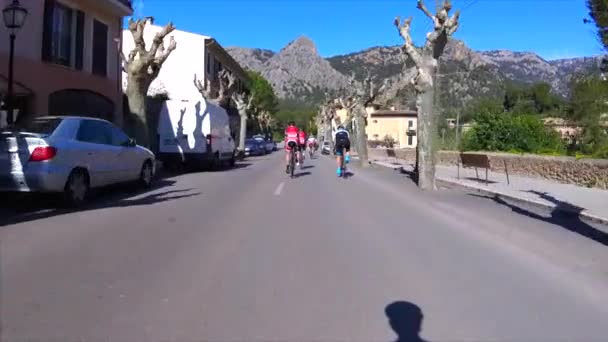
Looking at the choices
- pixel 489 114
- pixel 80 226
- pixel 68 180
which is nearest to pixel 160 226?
pixel 80 226

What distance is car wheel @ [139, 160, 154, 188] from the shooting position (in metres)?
15.1

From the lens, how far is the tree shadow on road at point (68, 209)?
33.9 feet

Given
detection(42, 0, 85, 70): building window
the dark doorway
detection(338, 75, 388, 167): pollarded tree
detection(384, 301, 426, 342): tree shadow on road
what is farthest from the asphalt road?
detection(338, 75, 388, 167): pollarded tree

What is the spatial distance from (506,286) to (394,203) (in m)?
7.34

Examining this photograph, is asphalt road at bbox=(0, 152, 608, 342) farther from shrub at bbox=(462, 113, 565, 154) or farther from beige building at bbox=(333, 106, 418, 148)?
beige building at bbox=(333, 106, 418, 148)

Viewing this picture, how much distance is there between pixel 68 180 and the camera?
11.0m

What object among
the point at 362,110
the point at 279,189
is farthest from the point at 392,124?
the point at 279,189

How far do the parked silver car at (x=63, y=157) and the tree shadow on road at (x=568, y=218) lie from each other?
8525mm

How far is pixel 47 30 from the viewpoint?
65.5ft

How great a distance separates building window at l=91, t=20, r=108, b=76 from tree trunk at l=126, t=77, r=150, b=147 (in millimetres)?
3542

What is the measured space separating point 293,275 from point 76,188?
6428mm

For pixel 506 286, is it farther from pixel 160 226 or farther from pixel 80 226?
pixel 80 226

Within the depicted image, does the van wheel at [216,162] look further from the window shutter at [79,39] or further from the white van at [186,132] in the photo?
the window shutter at [79,39]

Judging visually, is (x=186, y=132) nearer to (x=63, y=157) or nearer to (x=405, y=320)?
(x=63, y=157)
